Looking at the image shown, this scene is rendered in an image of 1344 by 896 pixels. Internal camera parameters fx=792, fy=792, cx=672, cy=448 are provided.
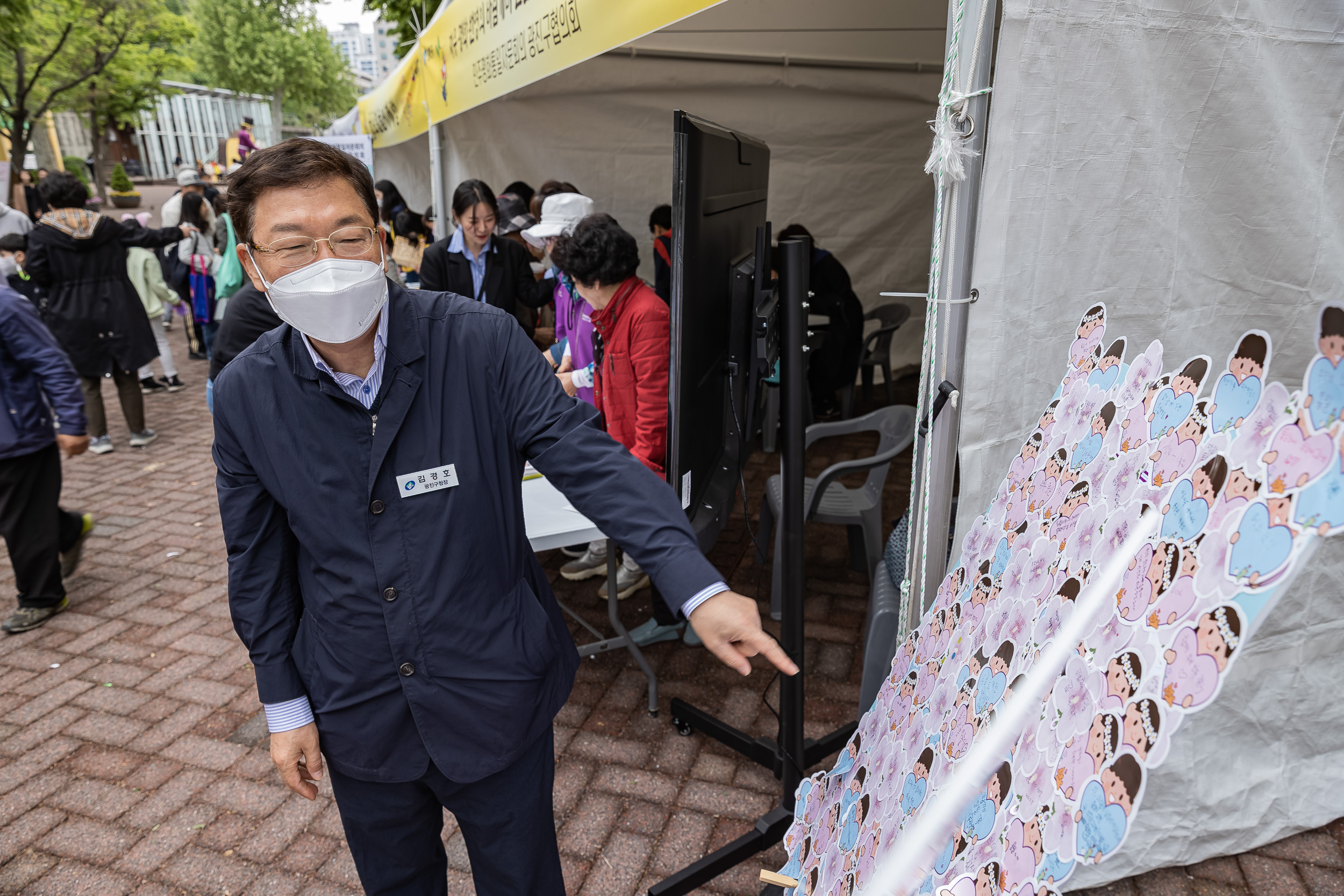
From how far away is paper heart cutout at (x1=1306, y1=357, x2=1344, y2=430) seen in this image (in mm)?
681

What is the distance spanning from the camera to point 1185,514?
82cm

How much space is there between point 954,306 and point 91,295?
21.2ft

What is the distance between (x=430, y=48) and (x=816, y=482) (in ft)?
14.6

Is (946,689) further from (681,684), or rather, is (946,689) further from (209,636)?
(209,636)

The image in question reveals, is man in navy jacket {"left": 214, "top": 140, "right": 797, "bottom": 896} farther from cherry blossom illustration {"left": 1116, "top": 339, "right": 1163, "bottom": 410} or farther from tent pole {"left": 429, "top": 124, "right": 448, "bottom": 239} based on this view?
tent pole {"left": 429, "top": 124, "right": 448, "bottom": 239}

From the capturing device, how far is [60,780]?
2797 mm

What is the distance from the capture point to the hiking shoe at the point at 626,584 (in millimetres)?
3850

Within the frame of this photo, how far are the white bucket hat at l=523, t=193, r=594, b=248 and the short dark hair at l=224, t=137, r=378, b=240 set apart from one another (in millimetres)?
3387

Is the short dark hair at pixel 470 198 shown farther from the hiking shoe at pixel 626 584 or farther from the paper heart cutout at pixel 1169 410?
the paper heart cutout at pixel 1169 410

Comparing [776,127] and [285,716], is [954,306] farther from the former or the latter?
[776,127]

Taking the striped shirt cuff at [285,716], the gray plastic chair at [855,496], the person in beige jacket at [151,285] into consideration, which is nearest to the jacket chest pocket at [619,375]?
the gray plastic chair at [855,496]

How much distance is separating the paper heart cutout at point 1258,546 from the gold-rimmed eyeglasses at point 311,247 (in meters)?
1.30

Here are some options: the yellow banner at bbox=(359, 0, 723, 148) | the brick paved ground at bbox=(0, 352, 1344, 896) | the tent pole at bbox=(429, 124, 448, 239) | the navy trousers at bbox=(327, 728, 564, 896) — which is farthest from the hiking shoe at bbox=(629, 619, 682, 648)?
the tent pole at bbox=(429, 124, 448, 239)

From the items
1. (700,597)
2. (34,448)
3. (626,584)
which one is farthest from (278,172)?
(34,448)
